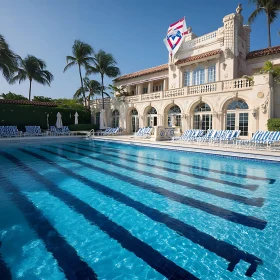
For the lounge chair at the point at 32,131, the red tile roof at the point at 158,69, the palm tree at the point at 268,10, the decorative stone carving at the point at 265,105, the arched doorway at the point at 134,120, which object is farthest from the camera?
the arched doorway at the point at 134,120

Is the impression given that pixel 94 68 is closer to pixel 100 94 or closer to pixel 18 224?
pixel 100 94

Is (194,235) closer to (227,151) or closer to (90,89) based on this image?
(227,151)

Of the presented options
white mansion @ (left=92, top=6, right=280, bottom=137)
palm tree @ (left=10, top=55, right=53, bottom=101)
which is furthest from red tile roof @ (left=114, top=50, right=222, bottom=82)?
palm tree @ (left=10, top=55, right=53, bottom=101)

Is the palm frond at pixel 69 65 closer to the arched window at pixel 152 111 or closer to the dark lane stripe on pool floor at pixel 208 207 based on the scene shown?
the arched window at pixel 152 111

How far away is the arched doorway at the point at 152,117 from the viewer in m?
24.2

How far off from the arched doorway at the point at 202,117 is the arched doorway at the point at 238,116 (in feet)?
5.82

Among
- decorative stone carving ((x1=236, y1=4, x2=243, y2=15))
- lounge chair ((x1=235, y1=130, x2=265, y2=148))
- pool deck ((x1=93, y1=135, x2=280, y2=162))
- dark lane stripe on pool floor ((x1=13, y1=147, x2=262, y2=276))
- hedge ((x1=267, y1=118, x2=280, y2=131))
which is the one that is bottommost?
dark lane stripe on pool floor ((x1=13, y1=147, x2=262, y2=276))

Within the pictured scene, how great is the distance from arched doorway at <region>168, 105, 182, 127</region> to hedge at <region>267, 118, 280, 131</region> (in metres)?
8.82

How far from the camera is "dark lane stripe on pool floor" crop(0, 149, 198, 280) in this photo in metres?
2.90

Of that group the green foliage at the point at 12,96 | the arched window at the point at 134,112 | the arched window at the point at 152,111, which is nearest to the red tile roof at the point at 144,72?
the arched window at the point at 134,112

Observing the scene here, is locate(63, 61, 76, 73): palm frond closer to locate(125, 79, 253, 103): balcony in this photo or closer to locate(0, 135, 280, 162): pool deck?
locate(125, 79, 253, 103): balcony

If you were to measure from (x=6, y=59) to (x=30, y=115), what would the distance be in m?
6.30

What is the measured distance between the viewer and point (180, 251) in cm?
338

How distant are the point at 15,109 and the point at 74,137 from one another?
25.8ft
